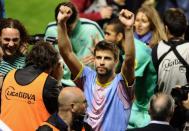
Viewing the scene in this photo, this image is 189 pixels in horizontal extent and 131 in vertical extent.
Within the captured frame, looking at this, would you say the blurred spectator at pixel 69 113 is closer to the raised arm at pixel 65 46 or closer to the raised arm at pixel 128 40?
the raised arm at pixel 128 40

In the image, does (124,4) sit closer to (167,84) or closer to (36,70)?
(167,84)

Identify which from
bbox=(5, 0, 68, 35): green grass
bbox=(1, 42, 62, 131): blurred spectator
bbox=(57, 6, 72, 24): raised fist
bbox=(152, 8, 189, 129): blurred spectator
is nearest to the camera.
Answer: bbox=(1, 42, 62, 131): blurred spectator

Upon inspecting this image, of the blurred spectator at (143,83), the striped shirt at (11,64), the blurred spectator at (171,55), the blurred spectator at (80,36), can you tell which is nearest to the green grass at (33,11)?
the blurred spectator at (80,36)

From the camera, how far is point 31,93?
868 centimetres

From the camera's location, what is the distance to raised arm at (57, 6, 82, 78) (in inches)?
364

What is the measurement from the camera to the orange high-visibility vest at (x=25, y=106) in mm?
8688

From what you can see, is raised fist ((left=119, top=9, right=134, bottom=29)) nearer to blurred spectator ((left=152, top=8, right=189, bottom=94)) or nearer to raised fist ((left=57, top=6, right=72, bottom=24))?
raised fist ((left=57, top=6, right=72, bottom=24))

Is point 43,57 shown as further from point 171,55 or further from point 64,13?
point 171,55

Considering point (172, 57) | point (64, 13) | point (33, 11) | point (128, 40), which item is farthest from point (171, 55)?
point (33, 11)

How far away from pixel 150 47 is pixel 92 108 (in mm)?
1925

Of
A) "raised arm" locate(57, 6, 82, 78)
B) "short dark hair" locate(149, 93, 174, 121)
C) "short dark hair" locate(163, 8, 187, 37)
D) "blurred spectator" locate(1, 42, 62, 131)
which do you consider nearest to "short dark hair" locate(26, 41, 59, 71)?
"blurred spectator" locate(1, 42, 62, 131)

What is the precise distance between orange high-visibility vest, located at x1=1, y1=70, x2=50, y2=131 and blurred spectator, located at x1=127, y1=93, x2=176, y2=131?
1.03 m

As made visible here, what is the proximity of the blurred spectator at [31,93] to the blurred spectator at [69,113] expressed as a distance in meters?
0.48

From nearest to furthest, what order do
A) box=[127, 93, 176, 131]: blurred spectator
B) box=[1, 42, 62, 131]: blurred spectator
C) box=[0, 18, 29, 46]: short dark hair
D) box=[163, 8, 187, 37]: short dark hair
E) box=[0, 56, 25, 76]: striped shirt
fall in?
box=[127, 93, 176, 131]: blurred spectator
box=[1, 42, 62, 131]: blurred spectator
box=[0, 56, 25, 76]: striped shirt
box=[0, 18, 29, 46]: short dark hair
box=[163, 8, 187, 37]: short dark hair
